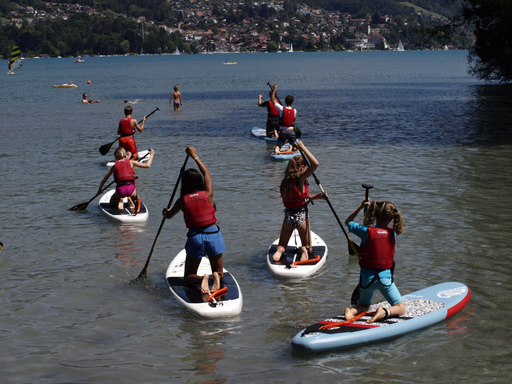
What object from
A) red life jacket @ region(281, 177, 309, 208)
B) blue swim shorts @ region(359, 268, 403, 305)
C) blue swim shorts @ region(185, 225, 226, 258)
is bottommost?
blue swim shorts @ region(359, 268, 403, 305)

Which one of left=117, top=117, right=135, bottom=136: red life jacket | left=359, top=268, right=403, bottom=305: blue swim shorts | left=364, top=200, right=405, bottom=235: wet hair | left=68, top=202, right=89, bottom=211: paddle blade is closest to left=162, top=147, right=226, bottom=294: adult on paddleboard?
left=359, top=268, right=403, bottom=305: blue swim shorts

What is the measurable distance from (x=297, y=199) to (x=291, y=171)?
0.55 metres

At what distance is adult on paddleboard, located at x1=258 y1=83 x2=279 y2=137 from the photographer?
22234 mm

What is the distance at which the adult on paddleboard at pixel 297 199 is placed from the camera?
9.34m

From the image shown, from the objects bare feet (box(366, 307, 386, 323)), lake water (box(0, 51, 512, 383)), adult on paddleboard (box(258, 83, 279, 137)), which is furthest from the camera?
adult on paddleboard (box(258, 83, 279, 137))

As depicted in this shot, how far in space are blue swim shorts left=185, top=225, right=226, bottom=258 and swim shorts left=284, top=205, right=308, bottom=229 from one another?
1763 millimetres

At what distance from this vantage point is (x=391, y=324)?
7547 mm

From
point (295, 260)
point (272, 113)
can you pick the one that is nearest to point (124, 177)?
point (295, 260)

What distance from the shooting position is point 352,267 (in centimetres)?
1038

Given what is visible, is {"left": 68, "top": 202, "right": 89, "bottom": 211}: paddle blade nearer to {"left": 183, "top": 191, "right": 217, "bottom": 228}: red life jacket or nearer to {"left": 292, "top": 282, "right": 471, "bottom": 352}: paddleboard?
{"left": 183, "top": 191, "right": 217, "bottom": 228}: red life jacket

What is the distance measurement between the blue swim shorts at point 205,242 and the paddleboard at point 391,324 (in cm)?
182

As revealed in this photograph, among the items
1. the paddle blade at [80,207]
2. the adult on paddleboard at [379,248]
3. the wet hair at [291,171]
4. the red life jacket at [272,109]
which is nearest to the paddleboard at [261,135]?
the red life jacket at [272,109]

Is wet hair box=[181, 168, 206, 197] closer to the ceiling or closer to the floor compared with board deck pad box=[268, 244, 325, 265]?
closer to the ceiling

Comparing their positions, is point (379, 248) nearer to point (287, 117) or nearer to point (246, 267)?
point (246, 267)
